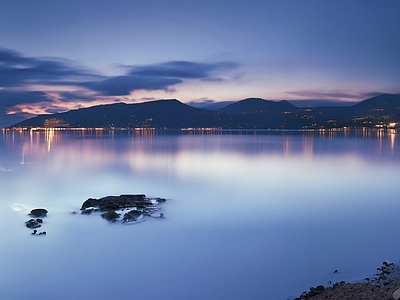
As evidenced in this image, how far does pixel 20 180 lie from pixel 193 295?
15921 mm

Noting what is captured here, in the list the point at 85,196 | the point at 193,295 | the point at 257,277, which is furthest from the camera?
the point at 85,196

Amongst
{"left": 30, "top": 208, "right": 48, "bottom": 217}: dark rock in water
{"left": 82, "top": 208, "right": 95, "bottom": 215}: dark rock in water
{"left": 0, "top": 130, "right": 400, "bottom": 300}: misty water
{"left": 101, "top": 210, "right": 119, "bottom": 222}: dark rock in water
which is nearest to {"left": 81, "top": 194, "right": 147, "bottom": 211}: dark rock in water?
{"left": 82, "top": 208, "right": 95, "bottom": 215}: dark rock in water

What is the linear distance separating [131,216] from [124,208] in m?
1.33

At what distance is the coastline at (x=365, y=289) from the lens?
534 centimetres

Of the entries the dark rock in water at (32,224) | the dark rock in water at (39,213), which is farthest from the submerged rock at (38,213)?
the dark rock in water at (32,224)

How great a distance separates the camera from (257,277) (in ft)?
23.2

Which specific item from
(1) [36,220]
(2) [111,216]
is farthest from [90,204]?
(1) [36,220]

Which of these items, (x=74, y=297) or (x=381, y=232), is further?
(x=381, y=232)

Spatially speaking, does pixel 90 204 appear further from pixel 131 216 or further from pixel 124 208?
pixel 131 216

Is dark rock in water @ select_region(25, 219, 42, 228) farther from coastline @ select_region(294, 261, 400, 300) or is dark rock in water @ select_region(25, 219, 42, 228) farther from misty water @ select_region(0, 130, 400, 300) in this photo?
coastline @ select_region(294, 261, 400, 300)

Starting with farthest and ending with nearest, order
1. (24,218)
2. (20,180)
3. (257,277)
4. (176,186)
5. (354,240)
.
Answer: (20,180) → (176,186) → (24,218) → (354,240) → (257,277)

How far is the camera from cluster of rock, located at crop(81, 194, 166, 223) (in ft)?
35.5

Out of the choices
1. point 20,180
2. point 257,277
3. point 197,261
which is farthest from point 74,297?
point 20,180

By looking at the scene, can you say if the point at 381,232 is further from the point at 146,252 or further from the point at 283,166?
the point at 283,166
